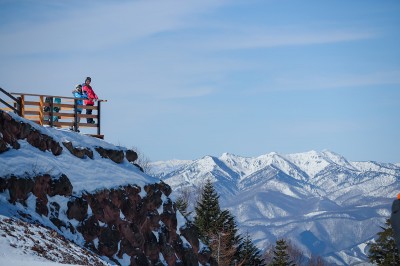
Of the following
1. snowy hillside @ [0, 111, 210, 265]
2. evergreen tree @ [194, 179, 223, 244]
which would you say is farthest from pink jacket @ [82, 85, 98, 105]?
evergreen tree @ [194, 179, 223, 244]

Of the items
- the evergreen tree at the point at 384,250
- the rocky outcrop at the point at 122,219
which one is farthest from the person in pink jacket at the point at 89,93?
the evergreen tree at the point at 384,250

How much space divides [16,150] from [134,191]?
24.1ft

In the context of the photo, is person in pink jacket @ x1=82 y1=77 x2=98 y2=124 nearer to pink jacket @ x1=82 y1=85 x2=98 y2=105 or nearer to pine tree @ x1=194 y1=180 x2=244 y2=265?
pink jacket @ x1=82 y1=85 x2=98 y2=105

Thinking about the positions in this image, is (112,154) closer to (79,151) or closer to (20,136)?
(79,151)

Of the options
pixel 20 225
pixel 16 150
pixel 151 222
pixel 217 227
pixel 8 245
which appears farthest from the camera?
pixel 217 227

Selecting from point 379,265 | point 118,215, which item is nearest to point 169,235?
point 118,215

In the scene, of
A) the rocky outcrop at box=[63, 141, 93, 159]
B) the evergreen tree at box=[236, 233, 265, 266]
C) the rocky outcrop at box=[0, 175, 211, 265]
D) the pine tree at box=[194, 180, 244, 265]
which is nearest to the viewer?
the rocky outcrop at box=[0, 175, 211, 265]

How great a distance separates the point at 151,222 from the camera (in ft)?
120

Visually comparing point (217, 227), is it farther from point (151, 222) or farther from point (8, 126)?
point (8, 126)

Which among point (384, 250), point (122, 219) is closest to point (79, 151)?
point (122, 219)

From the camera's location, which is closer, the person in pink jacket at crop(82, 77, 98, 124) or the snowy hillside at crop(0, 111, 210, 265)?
the snowy hillside at crop(0, 111, 210, 265)

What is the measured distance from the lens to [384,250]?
72125 mm

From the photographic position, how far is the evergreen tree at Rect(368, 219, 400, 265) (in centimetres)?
6962

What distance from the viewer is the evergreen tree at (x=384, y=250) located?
6962 cm
